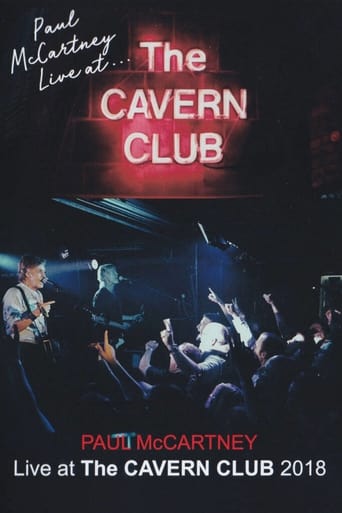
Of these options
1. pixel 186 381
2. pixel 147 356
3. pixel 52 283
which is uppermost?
pixel 52 283

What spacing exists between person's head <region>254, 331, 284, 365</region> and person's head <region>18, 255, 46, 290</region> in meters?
2.18

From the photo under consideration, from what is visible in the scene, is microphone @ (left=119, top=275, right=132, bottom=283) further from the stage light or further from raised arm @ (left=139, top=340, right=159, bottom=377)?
raised arm @ (left=139, top=340, right=159, bottom=377)

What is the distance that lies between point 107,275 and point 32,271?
73 centimetres

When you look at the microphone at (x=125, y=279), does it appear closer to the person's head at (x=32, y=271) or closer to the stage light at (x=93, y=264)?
the stage light at (x=93, y=264)

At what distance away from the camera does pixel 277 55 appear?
6.76m

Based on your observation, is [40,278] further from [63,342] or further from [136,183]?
[136,183]

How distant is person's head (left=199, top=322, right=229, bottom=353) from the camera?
22.2 ft

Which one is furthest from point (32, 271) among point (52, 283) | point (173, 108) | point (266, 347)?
point (266, 347)

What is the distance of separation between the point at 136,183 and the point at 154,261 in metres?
0.78

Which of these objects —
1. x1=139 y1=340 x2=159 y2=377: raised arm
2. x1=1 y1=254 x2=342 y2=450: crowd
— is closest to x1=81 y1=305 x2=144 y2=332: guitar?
x1=1 y1=254 x2=342 y2=450: crowd

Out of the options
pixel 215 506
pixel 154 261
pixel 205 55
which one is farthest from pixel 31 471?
pixel 205 55

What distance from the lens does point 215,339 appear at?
6.79 meters

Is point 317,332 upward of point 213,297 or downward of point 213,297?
downward

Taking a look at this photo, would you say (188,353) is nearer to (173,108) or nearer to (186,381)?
(186,381)
